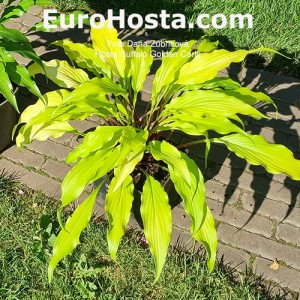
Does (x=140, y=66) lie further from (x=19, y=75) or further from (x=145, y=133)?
(x=19, y=75)

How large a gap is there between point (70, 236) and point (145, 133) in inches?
24.8

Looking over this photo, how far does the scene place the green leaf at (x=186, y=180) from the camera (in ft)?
7.65

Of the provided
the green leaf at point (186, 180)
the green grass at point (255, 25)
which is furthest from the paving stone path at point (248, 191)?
the green leaf at point (186, 180)

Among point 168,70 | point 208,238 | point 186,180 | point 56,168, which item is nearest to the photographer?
point 186,180

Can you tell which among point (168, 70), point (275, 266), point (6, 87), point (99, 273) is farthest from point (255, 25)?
point (99, 273)

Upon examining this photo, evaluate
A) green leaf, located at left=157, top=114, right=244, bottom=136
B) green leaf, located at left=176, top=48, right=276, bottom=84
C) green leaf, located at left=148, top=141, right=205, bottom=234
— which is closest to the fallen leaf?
green leaf, located at left=148, top=141, right=205, bottom=234

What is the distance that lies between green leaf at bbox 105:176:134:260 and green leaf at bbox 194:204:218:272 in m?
0.36

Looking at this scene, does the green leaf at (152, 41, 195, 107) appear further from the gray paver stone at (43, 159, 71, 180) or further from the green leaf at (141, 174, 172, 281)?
the gray paver stone at (43, 159, 71, 180)

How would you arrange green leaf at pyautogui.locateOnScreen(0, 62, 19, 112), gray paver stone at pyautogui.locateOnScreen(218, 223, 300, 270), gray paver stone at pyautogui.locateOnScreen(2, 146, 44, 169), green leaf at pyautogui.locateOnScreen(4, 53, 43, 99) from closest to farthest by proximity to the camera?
1. green leaf at pyautogui.locateOnScreen(0, 62, 19, 112)
2. green leaf at pyautogui.locateOnScreen(4, 53, 43, 99)
3. gray paver stone at pyautogui.locateOnScreen(218, 223, 300, 270)
4. gray paver stone at pyautogui.locateOnScreen(2, 146, 44, 169)

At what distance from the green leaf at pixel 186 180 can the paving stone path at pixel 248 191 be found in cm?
59

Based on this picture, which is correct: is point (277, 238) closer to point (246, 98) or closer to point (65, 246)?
point (246, 98)

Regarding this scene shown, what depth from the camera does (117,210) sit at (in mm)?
2471

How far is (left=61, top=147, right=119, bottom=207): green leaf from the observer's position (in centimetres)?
240

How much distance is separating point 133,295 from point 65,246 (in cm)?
51
